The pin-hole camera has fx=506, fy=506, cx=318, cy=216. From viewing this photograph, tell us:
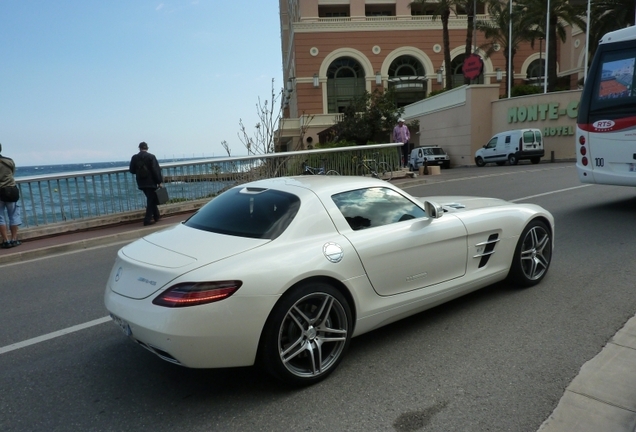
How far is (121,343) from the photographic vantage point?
14.2ft

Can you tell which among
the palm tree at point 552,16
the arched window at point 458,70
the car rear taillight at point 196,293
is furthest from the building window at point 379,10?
the car rear taillight at point 196,293

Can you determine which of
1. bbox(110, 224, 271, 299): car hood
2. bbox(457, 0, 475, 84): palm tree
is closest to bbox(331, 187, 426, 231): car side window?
bbox(110, 224, 271, 299): car hood

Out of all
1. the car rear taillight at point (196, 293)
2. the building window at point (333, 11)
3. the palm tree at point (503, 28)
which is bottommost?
the car rear taillight at point (196, 293)

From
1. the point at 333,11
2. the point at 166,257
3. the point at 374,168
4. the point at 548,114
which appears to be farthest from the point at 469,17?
the point at 166,257

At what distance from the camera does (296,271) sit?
10.8 feet

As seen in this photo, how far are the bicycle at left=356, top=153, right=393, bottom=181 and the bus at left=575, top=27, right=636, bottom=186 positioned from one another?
7370 mm

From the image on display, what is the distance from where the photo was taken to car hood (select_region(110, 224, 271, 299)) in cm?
321

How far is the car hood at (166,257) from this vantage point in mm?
3213

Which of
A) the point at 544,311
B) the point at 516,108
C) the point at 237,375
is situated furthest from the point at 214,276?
the point at 516,108

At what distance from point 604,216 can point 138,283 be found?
26.8 feet

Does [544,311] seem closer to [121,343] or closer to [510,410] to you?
[510,410]

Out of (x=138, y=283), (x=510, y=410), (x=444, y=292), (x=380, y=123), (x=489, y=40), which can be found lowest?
(x=510, y=410)

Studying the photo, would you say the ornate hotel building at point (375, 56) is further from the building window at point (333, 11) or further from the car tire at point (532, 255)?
the car tire at point (532, 255)

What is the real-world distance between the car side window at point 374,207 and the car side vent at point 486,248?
695 millimetres
